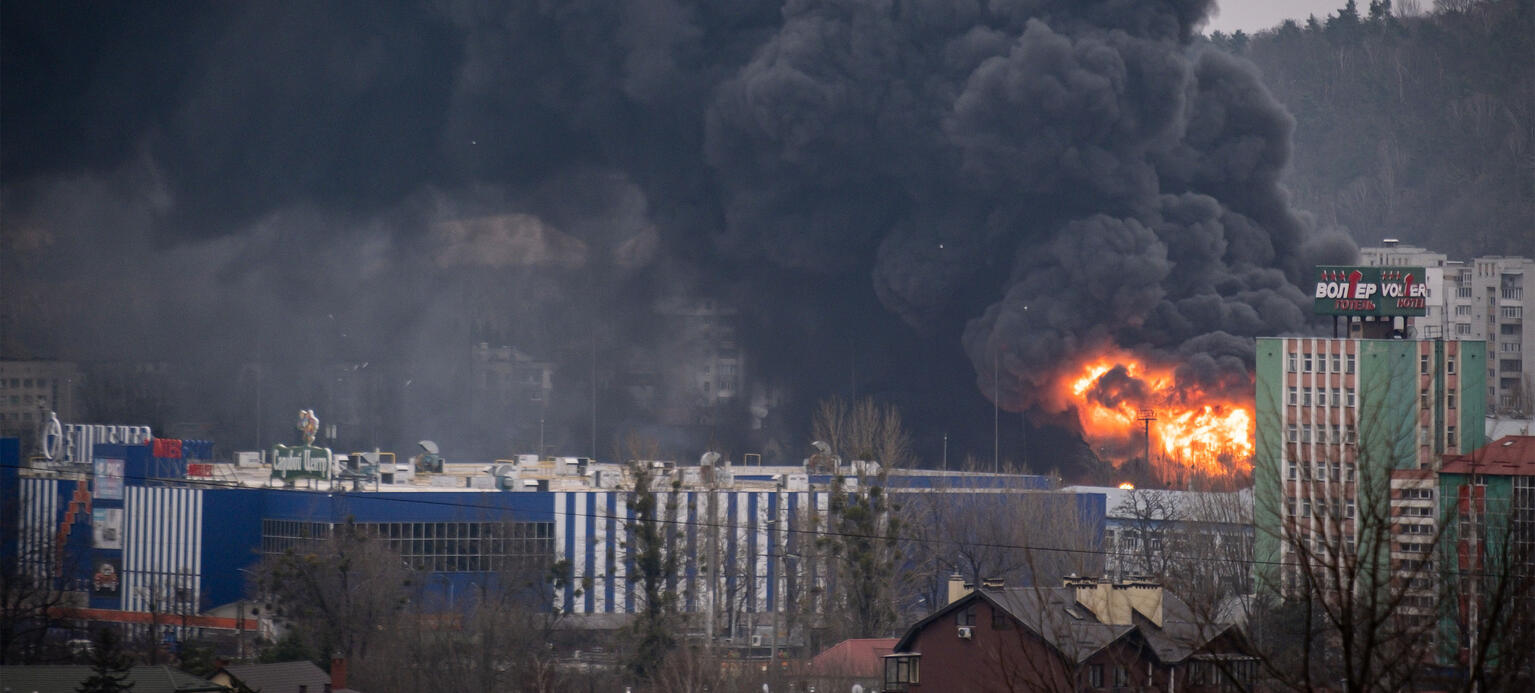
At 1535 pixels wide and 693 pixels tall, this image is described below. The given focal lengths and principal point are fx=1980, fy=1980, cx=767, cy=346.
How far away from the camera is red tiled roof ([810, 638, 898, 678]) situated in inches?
1682

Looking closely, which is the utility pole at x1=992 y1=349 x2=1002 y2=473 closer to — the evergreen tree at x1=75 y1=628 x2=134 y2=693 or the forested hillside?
the evergreen tree at x1=75 y1=628 x2=134 y2=693

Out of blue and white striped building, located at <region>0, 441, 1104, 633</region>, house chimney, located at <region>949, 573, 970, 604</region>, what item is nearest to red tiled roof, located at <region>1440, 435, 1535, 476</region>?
house chimney, located at <region>949, 573, 970, 604</region>

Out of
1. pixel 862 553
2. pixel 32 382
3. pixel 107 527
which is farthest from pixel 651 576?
pixel 32 382

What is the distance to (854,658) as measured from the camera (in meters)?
44.4

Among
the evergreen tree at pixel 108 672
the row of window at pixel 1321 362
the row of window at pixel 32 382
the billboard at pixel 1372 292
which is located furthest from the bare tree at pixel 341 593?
the row of window at pixel 32 382

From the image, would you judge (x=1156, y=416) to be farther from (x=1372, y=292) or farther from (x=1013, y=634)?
(x=1013, y=634)

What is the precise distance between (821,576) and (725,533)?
483 centimetres

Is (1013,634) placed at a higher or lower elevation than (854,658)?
higher

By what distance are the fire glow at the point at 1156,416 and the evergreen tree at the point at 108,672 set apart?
46478 millimetres

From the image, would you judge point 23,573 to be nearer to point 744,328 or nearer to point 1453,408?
point 1453,408

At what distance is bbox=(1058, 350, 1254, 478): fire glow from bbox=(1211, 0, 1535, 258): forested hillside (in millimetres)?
79579

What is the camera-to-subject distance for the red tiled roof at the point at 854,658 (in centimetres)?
4272

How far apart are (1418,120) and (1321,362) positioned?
12076 centimetres

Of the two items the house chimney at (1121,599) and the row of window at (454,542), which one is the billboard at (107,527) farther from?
the house chimney at (1121,599)
